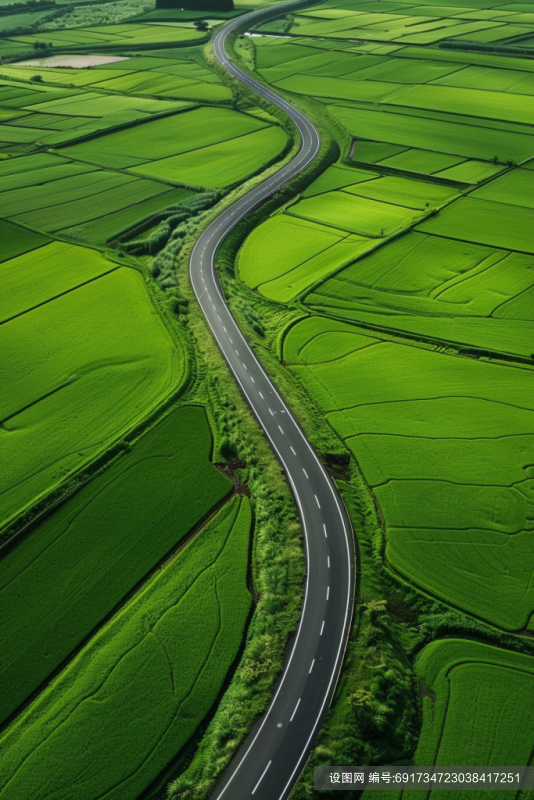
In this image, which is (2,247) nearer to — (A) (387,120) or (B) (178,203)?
(B) (178,203)

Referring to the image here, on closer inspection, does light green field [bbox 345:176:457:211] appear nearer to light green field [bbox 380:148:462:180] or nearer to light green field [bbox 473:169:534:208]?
light green field [bbox 380:148:462:180]

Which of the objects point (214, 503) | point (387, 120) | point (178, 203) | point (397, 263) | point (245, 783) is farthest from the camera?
point (387, 120)

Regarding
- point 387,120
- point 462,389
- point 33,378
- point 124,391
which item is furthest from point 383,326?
point 387,120

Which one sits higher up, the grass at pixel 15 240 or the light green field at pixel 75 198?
the light green field at pixel 75 198

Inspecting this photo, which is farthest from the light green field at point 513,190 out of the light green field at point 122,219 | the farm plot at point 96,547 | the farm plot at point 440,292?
the farm plot at point 96,547

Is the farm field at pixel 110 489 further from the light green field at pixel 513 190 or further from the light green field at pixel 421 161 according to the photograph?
the light green field at pixel 513 190
